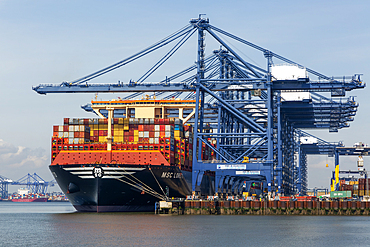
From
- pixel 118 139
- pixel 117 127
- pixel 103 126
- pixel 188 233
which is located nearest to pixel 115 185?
pixel 118 139

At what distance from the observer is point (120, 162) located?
56.0 m

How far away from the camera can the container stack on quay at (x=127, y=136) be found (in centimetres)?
5772

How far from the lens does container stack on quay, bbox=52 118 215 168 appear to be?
57.7 m

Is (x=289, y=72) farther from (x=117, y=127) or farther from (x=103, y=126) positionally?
(x=103, y=126)

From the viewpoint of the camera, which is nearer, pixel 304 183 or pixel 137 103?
pixel 137 103

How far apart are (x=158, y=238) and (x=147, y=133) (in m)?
24.3

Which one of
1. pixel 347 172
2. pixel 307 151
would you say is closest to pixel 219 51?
pixel 307 151

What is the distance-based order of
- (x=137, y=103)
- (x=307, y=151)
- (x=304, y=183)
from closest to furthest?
(x=137, y=103) < (x=307, y=151) < (x=304, y=183)

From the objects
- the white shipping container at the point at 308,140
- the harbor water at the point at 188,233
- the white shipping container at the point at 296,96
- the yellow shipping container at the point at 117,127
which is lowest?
the harbor water at the point at 188,233

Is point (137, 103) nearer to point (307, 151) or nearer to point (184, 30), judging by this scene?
point (184, 30)

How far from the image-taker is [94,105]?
246ft

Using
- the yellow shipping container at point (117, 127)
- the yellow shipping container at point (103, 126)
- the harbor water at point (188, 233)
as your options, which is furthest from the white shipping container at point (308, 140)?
the harbor water at point (188, 233)

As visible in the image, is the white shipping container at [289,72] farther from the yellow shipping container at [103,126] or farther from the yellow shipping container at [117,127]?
the yellow shipping container at [103,126]

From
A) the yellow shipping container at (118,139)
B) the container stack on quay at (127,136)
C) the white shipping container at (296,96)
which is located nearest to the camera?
the container stack on quay at (127,136)
